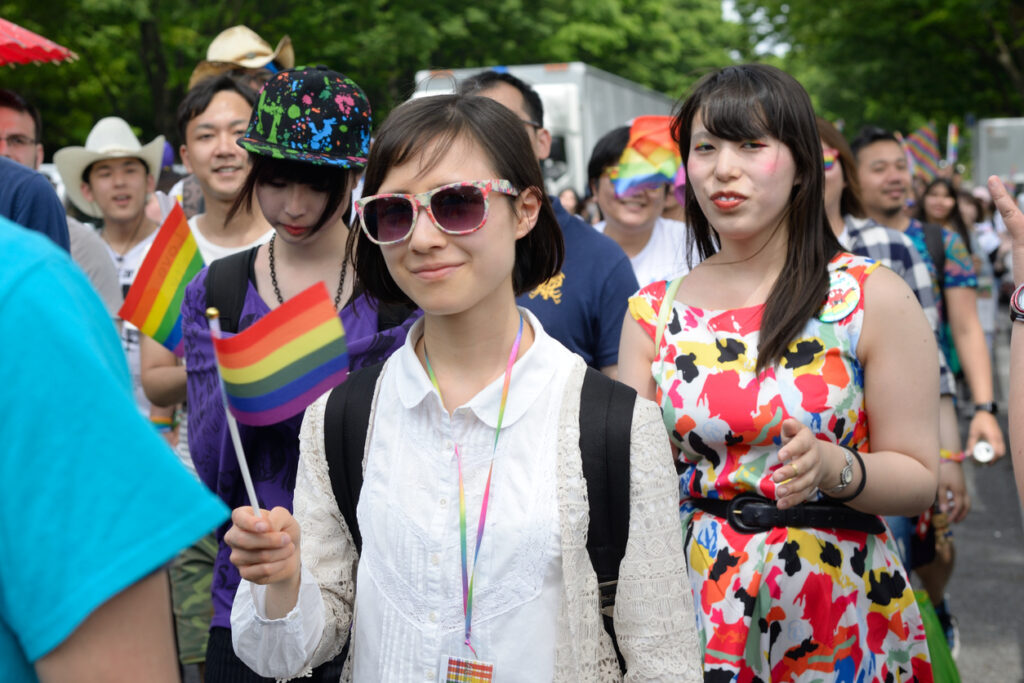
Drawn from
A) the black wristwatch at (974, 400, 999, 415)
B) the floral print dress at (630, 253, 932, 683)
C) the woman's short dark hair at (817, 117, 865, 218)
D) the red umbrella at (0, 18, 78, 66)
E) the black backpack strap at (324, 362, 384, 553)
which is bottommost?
the black wristwatch at (974, 400, 999, 415)

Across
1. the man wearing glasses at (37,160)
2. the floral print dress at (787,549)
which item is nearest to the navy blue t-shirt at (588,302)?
the floral print dress at (787,549)

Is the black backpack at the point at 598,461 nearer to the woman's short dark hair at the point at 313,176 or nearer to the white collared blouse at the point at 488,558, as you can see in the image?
the white collared blouse at the point at 488,558

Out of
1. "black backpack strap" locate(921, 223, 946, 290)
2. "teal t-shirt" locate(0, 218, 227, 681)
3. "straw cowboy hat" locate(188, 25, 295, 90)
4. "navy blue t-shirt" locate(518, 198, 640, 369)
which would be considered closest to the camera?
A: "teal t-shirt" locate(0, 218, 227, 681)

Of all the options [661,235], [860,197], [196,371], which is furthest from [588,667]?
[661,235]

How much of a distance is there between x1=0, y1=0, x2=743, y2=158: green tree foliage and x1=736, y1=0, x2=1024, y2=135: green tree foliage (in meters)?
5.78

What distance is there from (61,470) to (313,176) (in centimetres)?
202

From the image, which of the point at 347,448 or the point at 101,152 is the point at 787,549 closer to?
the point at 347,448

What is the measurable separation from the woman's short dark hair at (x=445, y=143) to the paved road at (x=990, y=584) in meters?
2.74

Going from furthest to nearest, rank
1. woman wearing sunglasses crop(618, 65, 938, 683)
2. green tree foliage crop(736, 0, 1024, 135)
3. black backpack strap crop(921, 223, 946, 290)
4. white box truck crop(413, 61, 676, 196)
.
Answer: green tree foliage crop(736, 0, 1024, 135) < white box truck crop(413, 61, 676, 196) < black backpack strap crop(921, 223, 946, 290) < woman wearing sunglasses crop(618, 65, 938, 683)

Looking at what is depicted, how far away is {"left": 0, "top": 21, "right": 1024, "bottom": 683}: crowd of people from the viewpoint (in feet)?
3.59

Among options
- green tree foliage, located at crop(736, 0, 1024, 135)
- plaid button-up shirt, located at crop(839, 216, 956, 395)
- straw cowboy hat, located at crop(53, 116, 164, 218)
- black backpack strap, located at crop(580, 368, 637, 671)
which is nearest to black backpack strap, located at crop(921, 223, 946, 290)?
plaid button-up shirt, located at crop(839, 216, 956, 395)

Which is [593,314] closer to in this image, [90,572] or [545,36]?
[90,572]

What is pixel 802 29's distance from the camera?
29.1 metres

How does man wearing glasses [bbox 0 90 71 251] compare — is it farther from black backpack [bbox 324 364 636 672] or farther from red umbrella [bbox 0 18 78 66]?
black backpack [bbox 324 364 636 672]
